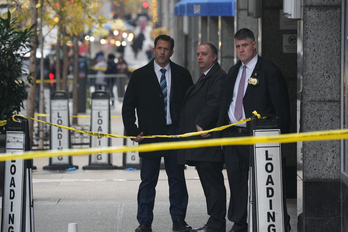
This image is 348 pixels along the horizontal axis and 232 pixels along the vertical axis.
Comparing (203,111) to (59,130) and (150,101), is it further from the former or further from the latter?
(59,130)

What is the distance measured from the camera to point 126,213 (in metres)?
7.59

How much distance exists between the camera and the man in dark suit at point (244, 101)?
5996mm

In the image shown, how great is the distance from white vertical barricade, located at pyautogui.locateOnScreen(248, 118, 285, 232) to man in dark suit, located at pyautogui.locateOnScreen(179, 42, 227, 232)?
48.7 inches

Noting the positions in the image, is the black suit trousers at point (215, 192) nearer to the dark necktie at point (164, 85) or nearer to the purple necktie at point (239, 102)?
the purple necktie at point (239, 102)

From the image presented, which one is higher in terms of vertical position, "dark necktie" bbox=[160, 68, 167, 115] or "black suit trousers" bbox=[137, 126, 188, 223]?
"dark necktie" bbox=[160, 68, 167, 115]

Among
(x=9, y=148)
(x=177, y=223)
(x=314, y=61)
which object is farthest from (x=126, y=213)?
(x=314, y=61)

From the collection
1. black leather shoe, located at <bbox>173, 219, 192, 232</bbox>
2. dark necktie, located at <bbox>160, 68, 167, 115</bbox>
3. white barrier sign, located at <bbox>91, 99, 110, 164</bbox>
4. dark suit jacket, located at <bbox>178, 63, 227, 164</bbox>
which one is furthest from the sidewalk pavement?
dark necktie, located at <bbox>160, 68, 167, 115</bbox>

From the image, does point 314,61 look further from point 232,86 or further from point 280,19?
point 280,19

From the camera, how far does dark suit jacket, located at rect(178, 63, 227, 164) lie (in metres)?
6.38

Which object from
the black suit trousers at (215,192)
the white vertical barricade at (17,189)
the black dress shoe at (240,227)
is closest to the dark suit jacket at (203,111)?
the black suit trousers at (215,192)

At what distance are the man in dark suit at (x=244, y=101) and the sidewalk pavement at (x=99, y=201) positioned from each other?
921 mm

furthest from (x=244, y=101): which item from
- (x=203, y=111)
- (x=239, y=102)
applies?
(x=203, y=111)

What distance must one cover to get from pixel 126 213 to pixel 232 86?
2.23 metres

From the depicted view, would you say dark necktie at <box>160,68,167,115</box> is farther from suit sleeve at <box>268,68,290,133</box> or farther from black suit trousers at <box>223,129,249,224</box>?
suit sleeve at <box>268,68,290,133</box>
